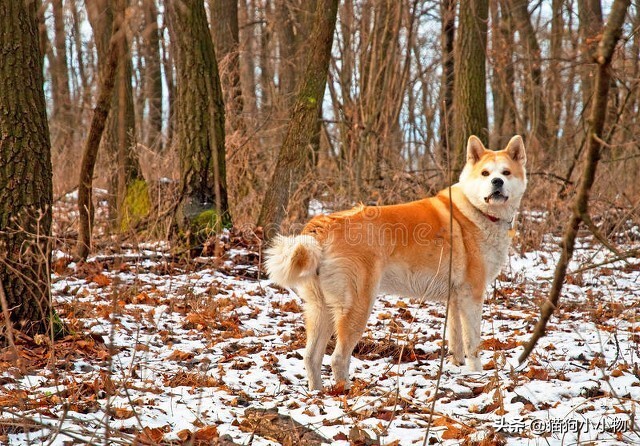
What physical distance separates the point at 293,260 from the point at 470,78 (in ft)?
20.5

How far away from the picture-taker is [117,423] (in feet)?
10.5

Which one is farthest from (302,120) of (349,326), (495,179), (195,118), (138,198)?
(349,326)

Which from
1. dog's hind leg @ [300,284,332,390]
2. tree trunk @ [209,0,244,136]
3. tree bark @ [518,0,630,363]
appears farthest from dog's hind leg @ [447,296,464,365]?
tree trunk @ [209,0,244,136]

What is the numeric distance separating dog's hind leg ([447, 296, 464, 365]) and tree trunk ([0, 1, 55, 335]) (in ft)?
9.88

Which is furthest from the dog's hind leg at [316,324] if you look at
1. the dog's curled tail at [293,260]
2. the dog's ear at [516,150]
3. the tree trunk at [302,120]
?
the tree trunk at [302,120]

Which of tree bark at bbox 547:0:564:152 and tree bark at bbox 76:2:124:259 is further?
tree bark at bbox 547:0:564:152

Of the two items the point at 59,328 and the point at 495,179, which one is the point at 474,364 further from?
the point at 59,328

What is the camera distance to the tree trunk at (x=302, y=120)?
23.5ft

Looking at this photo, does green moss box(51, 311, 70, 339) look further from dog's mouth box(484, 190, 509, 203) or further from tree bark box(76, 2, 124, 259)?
dog's mouth box(484, 190, 509, 203)

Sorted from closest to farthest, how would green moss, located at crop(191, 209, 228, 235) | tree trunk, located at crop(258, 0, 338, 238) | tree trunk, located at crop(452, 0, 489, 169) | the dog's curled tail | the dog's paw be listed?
the dog's curled tail < the dog's paw < green moss, located at crop(191, 209, 228, 235) < tree trunk, located at crop(258, 0, 338, 238) < tree trunk, located at crop(452, 0, 489, 169)

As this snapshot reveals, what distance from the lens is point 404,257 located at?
4715mm

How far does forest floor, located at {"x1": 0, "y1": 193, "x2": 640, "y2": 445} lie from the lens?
10.4 ft

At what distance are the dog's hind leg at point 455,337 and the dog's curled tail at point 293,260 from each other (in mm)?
1355

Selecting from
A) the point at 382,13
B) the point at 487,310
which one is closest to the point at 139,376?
the point at 487,310
